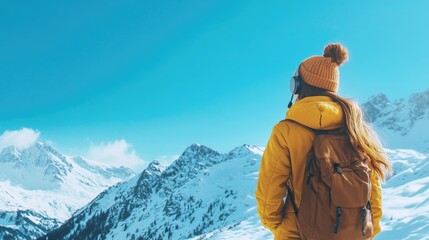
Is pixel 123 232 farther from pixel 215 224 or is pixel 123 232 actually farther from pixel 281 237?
pixel 281 237

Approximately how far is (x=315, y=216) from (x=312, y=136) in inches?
28.4

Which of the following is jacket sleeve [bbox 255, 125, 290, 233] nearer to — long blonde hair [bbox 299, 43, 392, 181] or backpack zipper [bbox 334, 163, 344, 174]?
backpack zipper [bbox 334, 163, 344, 174]

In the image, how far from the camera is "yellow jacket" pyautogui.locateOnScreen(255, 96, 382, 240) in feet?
13.3

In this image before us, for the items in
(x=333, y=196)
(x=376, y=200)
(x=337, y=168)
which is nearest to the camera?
(x=333, y=196)

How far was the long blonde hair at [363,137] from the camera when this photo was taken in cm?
414

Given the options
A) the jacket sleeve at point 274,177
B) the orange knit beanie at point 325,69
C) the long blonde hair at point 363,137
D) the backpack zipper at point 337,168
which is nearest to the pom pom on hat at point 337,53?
the orange knit beanie at point 325,69

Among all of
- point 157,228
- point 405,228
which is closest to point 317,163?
point 405,228

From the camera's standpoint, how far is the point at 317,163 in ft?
13.0

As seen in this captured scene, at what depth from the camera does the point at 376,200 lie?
14.2 ft

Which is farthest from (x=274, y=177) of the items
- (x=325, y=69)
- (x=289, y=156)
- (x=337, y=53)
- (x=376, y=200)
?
(x=337, y=53)

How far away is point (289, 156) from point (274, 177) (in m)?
0.23

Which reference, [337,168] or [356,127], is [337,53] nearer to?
[356,127]

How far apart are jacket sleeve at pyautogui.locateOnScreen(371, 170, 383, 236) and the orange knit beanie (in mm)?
952

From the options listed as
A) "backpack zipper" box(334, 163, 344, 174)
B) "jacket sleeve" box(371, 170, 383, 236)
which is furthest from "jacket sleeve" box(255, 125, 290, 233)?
"jacket sleeve" box(371, 170, 383, 236)
